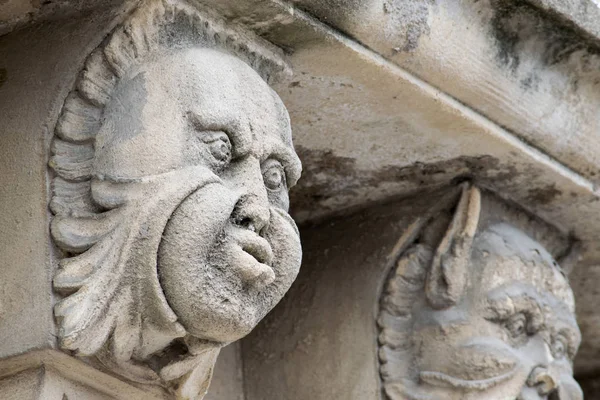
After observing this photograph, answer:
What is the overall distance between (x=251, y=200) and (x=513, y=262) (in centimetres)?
77

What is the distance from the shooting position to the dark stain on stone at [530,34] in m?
2.16

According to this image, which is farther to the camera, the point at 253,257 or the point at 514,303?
the point at 514,303

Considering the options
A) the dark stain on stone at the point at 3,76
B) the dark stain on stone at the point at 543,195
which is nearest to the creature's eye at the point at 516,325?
the dark stain on stone at the point at 543,195

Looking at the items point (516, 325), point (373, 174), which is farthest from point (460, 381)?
point (373, 174)

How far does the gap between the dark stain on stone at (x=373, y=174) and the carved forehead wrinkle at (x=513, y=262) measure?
11cm

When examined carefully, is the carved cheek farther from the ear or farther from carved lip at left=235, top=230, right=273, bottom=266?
carved lip at left=235, top=230, right=273, bottom=266

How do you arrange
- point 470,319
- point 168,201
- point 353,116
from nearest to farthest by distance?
point 168,201 < point 353,116 < point 470,319

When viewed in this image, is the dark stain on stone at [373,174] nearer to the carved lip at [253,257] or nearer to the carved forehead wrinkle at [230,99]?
the carved forehead wrinkle at [230,99]

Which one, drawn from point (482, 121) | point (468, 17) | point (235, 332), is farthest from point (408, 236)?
point (235, 332)

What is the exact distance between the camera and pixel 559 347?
241cm

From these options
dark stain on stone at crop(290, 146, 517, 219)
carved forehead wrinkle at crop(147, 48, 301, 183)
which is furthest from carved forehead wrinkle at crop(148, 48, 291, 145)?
dark stain on stone at crop(290, 146, 517, 219)

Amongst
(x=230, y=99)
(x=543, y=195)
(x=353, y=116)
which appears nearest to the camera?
(x=230, y=99)

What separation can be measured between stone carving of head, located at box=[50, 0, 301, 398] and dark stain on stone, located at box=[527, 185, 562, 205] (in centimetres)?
70

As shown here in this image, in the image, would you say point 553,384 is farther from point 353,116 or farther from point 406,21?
point 406,21
